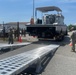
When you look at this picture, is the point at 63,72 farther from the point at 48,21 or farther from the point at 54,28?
the point at 48,21

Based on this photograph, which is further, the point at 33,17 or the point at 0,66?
the point at 33,17

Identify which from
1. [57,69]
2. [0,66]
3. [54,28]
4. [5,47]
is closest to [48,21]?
[54,28]

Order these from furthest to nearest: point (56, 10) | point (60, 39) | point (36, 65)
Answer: point (56, 10)
point (60, 39)
point (36, 65)

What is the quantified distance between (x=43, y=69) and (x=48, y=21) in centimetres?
1869

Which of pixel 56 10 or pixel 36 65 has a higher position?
pixel 56 10

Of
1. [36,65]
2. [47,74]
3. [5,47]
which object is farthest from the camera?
[5,47]

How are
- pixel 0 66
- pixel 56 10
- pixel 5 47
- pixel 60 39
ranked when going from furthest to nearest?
1. pixel 56 10
2. pixel 60 39
3. pixel 5 47
4. pixel 0 66

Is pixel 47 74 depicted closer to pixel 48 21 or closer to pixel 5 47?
pixel 5 47

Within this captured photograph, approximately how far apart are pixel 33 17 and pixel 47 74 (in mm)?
20116

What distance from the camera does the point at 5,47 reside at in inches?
643

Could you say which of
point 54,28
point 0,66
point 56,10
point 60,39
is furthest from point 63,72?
point 56,10

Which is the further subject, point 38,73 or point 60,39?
point 60,39

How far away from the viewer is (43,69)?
409 inches

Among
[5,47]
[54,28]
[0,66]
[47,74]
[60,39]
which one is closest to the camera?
[0,66]
